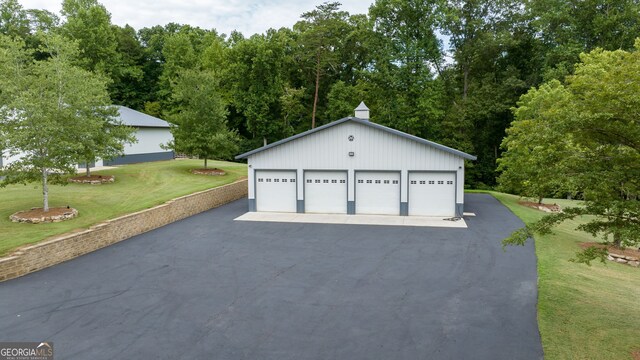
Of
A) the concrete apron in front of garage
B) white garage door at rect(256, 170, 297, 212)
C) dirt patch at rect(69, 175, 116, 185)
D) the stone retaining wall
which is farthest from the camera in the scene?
dirt patch at rect(69, 175, 116, 185)

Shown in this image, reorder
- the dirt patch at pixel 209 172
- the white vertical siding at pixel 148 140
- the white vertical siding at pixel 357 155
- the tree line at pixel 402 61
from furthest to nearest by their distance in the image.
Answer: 1. the tree line at pixel 402 61
2. the white vertical siding at pixel 148 140
3. the dirt patch at pixel 209 172
4. the white vertical siding at pixel 357 155

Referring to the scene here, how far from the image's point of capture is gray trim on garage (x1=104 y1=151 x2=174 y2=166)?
2994 centimetres

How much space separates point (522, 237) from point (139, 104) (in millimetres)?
54701

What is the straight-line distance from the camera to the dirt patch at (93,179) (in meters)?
22.8

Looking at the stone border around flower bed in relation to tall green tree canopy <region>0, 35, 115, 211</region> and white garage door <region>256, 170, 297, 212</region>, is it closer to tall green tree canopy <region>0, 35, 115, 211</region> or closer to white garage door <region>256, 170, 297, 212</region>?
white garage door <region>256, 170, 297, 212</region>

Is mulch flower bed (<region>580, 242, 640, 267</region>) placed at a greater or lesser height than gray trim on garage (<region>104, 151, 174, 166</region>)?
lesser

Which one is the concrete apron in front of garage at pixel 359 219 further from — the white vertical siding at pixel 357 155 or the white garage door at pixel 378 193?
the white vertical siding at pixel 357 155

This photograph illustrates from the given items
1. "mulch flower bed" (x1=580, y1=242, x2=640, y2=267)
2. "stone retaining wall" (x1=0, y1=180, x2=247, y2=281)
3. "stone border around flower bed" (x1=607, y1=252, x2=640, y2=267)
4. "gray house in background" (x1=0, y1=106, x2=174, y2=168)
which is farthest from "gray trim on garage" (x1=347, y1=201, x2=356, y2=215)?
"gray house in background" (x1=0, y1=106, x2=174, y2=168)

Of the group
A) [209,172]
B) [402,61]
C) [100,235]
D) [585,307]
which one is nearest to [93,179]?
[209,172]

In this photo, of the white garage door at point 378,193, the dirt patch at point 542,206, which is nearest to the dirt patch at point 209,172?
the white garage door at point 378,193

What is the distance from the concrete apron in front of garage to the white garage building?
64 cm

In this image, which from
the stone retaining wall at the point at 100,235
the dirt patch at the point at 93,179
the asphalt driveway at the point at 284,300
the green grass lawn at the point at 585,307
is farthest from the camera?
the dirt patch at the point at 93,179

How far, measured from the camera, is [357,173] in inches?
830

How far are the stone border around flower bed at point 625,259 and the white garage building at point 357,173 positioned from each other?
6344 millimetres
